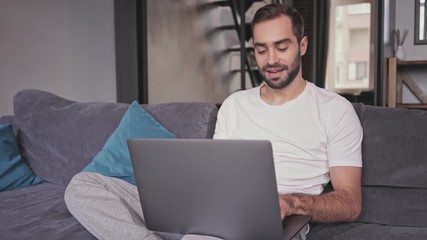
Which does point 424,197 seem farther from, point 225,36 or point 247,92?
point 225,36

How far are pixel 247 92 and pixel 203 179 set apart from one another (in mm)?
714

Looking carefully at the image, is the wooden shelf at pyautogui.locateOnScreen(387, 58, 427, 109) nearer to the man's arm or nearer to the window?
the window

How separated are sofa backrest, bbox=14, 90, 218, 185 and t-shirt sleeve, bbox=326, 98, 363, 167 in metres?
0.59

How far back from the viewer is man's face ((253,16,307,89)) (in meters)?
1.46

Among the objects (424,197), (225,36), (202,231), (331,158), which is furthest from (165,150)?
(225,36)

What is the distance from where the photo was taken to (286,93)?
151 centimetres

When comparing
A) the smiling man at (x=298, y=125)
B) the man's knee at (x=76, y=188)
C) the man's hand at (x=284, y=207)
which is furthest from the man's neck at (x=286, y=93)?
the man's knee at (x=76, y=188)

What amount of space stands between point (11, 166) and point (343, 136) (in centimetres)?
158

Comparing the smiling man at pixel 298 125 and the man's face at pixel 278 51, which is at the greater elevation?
the man's face at pixel 278 51

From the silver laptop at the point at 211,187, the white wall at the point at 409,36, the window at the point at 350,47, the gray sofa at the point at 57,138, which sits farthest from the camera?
the window at the point at 350,47

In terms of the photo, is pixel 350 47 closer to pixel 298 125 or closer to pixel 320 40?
pixel 320 40

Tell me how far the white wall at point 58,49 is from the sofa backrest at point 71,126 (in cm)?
57

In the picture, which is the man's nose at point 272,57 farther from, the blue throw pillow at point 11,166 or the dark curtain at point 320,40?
the dark curtain at point 320,40

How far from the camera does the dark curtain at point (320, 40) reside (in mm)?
4496
